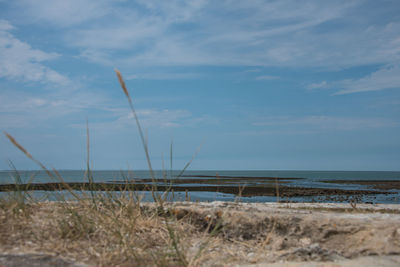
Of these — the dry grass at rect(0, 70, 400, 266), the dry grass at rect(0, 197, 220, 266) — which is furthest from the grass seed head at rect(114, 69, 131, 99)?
the dry grass at rect(0, 197, 220, 266)

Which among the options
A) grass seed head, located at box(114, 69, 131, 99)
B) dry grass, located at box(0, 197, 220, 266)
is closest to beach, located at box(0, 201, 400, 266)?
dry grass, located at box(0, 197, 220, 266)

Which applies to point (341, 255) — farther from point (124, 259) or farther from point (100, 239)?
point (100, 239)

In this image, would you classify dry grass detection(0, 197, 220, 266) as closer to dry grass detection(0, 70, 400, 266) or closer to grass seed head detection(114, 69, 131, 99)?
dry grass detection(0, 70, 400, 266)

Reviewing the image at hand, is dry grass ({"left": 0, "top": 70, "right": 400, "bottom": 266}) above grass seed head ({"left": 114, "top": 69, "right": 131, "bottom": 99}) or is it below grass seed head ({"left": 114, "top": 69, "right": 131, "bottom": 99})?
below

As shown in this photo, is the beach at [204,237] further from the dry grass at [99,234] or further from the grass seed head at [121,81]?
the grass seed head at [121,81]

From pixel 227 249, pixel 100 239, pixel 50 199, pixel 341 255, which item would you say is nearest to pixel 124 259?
pixel 100 239

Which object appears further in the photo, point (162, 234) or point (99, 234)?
point (162, 234)

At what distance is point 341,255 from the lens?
3105 millimetres

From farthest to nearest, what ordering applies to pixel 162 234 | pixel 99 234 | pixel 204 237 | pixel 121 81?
pixel 162 234 < pixel 204 237 < pixel 99 234 < pixel 121 81

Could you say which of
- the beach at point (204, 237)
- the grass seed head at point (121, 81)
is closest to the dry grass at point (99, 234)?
the beach at point (204, 237)

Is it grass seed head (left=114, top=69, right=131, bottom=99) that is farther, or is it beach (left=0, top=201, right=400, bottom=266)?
beach (left=0, top=201, right=400, bottom=266)

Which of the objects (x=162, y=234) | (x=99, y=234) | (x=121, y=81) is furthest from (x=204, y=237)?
(x=121, y=81)

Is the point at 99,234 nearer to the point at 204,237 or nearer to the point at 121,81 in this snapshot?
the point at 204,237

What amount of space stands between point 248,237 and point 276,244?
400mm
